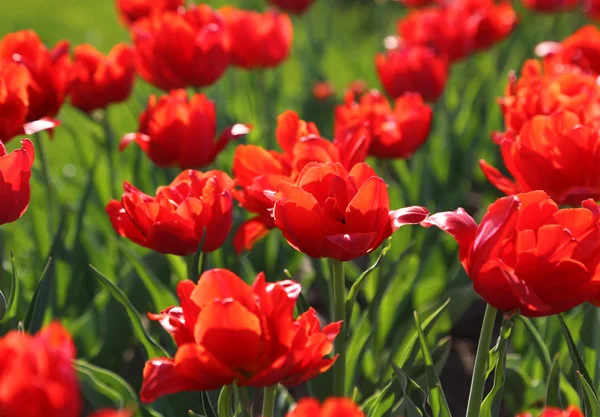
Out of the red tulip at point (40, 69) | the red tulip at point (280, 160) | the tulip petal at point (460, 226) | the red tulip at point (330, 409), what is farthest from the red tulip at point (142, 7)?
the red tulip at point (330, 409)

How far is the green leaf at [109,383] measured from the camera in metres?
1.24

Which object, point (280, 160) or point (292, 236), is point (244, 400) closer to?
point (292, 236)

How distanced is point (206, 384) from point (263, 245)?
110cm

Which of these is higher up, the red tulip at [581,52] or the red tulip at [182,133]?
the red tulip at [182,133]

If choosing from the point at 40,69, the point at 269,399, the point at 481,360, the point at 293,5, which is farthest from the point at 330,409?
the point at 293,5

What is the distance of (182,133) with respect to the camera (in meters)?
1.51

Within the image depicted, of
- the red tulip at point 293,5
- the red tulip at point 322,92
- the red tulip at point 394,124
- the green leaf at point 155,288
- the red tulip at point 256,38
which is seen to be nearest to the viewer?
the green leaf at point 155,288

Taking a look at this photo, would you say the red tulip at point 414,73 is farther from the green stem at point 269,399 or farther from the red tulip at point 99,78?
the green stem at point 269,399

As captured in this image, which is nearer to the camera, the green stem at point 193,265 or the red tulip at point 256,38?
the green stem at point 193,265

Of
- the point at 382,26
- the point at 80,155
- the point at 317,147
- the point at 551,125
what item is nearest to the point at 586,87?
the point at 551,125

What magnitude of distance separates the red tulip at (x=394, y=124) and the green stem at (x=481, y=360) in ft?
2.40

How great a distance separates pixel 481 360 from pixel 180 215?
42 centimetres

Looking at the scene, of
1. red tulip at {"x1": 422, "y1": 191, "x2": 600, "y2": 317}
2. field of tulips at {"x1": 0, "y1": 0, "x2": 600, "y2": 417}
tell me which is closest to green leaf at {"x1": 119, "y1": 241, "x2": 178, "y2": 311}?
field of tulips at {"x1": 0, "y1": 0, "x2": 600, "y2": 417}

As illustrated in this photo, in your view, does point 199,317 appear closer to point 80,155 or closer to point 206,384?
point 206,384
